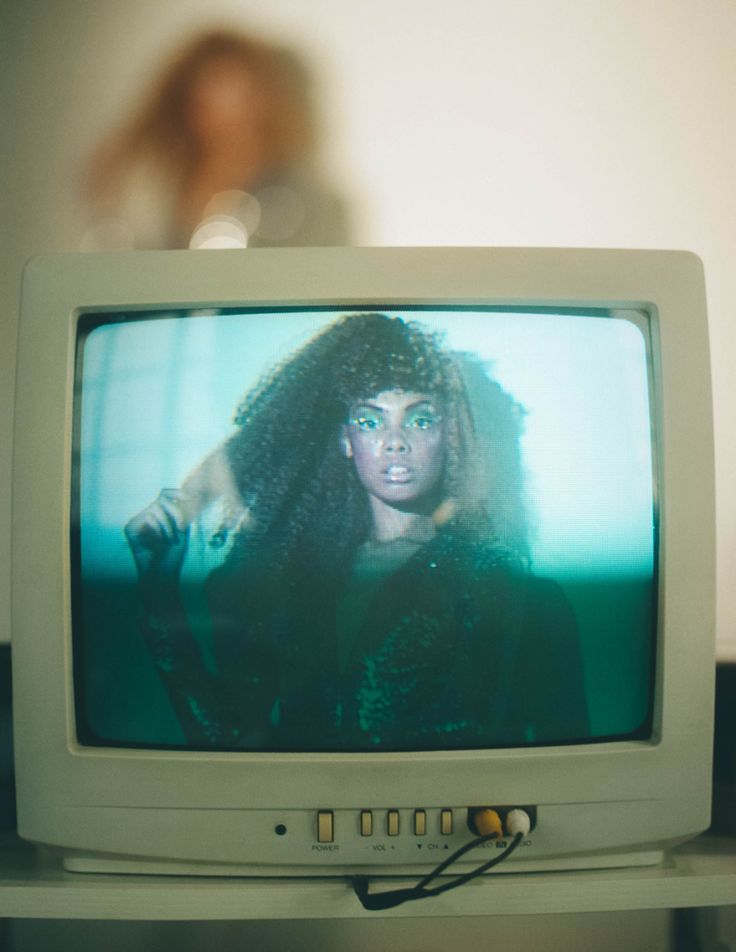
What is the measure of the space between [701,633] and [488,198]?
72 cm

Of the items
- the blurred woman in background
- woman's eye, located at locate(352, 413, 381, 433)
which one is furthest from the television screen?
the blurred woman in background

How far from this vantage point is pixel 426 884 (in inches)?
27.9

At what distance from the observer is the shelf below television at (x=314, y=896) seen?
0.71 m

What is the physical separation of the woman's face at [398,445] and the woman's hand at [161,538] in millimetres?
186

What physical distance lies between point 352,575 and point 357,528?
0.16 ft

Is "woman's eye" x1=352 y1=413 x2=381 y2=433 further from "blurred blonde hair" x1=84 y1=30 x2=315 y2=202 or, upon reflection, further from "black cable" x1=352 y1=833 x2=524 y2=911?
"blurred blonde hair" x1=84 y1=30 x2=315 y2=202

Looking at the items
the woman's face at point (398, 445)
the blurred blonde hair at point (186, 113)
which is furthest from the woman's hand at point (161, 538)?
the blurred blonde hair at point (186, 113)

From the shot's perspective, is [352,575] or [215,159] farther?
[215,159]

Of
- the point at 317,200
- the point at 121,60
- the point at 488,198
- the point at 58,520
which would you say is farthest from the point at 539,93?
the point at 58,520

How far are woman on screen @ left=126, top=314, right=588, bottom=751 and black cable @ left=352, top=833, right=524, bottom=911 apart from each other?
9cm

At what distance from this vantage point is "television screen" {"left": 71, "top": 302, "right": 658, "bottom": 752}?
71 centimetres

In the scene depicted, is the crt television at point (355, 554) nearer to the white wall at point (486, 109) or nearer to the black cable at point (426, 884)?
the black cable at point (426, 884)

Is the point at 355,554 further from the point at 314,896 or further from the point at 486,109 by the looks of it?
the point at 486,109

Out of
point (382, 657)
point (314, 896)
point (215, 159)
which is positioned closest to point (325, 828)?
point (314, 896)
